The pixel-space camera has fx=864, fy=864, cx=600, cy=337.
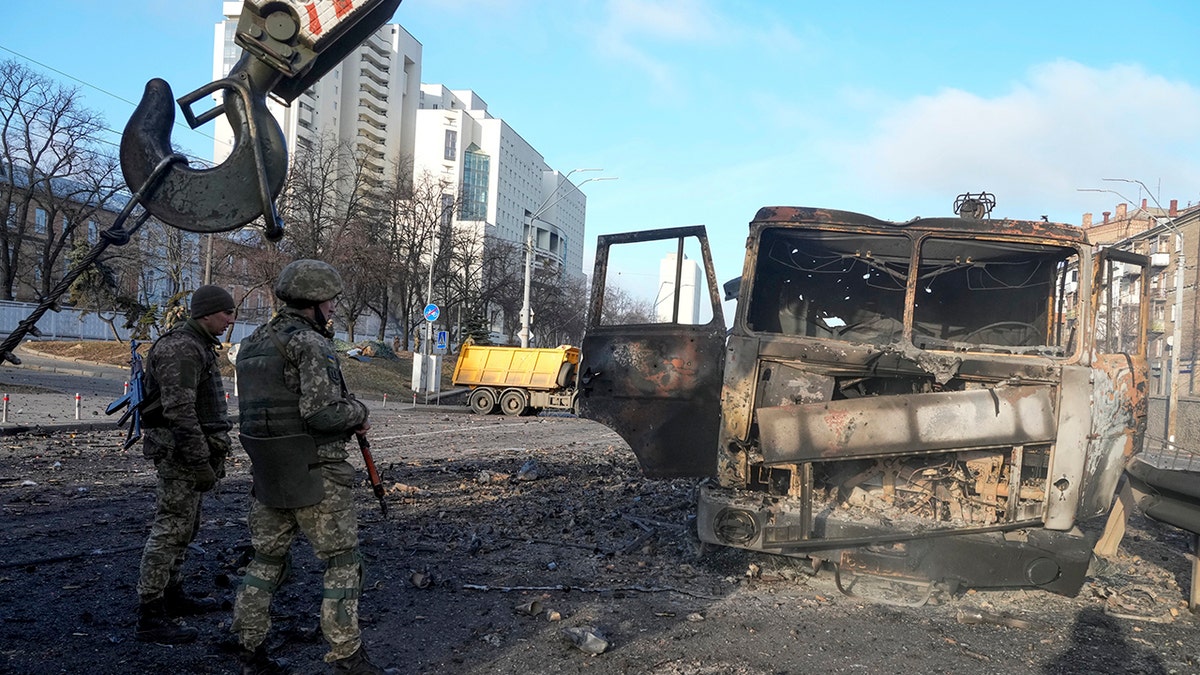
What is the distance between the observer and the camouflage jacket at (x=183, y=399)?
429 centimetres

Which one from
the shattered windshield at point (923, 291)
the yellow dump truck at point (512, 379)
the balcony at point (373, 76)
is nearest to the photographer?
the shattered windshield at point (923, 291)

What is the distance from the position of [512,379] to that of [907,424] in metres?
20.1

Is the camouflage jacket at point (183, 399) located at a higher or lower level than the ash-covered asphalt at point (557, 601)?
higher

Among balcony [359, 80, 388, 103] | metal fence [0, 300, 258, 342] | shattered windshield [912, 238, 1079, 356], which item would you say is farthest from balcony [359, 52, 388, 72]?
shattered windshield [912, 238, 1079, 356]

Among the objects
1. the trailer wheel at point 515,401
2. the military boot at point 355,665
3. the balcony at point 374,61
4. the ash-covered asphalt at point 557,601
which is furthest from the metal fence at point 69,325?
the balcony at point 374,61

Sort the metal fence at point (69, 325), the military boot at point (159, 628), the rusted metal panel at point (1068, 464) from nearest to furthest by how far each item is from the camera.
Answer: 1. the military boot at point (159, 628)
2. the rusted metal panel at point (1068, 464)
3. the metal fence at point (69, 325)

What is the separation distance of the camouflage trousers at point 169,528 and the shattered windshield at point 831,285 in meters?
3.64

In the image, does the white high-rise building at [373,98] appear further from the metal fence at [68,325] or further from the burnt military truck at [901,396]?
the burnt military truck at [901,396]

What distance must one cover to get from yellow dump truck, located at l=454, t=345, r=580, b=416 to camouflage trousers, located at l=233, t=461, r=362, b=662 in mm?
20411

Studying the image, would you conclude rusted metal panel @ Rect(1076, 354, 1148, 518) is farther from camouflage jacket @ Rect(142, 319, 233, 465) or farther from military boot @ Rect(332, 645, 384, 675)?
camouflage jacket @ Rect(142, 319, 233, 465)

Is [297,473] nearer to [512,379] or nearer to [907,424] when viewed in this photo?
[907,424]

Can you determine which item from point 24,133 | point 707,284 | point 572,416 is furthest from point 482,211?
point 707,284

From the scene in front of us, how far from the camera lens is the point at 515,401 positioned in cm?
2464

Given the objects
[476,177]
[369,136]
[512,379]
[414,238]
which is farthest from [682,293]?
[476,177]
